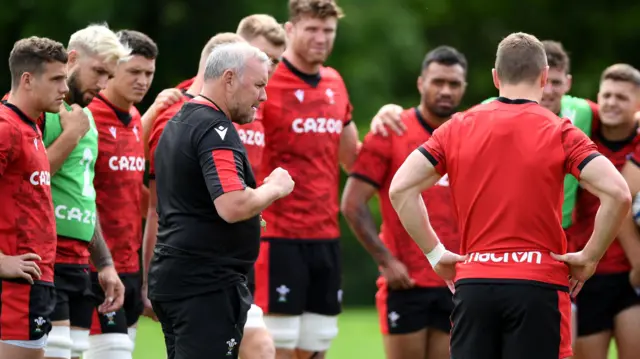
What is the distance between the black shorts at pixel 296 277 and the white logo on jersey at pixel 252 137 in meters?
0.74

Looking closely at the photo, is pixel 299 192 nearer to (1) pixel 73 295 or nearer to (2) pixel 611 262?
(1) pixel 73 295

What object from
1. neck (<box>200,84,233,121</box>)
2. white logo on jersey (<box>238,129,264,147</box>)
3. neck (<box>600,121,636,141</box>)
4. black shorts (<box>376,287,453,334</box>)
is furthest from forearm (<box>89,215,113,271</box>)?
neck (<box>600,121,636,141</box>)

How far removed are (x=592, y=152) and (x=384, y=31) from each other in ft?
56.6

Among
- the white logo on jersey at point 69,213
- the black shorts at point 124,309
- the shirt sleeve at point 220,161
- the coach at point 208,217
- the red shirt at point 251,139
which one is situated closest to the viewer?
the shirt sleeve at point 220,161

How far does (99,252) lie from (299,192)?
1631mm

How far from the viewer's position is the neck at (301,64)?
27.8ft

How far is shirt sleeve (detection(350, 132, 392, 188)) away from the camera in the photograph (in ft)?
27.2

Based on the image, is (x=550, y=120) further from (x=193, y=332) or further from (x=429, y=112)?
(x=429, y=112)

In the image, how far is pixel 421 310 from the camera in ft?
26.7

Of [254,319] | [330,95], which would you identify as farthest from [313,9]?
[254,319]

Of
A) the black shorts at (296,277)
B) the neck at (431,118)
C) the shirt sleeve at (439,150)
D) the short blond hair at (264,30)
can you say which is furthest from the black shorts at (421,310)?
the shirt sleeve at (439,150)

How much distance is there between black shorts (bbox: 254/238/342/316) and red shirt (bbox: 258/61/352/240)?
87 mm

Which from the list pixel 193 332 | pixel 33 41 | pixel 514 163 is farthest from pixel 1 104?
pixel 514 163

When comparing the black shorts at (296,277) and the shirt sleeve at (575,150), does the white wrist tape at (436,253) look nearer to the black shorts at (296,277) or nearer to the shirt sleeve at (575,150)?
the shirt sleeve at (575,150)
